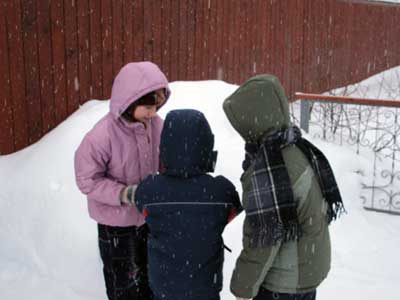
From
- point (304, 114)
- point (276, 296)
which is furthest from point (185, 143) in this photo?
point (304, 114)

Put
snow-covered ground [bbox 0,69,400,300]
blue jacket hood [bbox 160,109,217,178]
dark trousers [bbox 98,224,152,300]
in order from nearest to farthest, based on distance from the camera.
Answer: blue jacket hood [bbox 160,109,217,178] < dark trousers [bbox 98,224,152,300] < snow-covered ground [bbox 0,69,400,300]

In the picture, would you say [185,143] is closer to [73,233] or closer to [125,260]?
[125,260]

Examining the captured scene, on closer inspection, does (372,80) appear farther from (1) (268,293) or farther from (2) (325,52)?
(1) (268,293)

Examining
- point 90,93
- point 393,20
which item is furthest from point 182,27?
point 393,20

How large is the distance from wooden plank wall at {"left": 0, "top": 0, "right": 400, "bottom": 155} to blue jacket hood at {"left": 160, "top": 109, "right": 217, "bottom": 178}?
10.5 feet

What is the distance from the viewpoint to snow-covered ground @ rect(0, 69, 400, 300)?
11.6 feet

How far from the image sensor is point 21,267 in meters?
3.77

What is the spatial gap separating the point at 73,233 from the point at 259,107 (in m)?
2.25

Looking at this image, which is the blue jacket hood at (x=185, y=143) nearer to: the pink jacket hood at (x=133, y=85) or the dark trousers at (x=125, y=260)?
the pink jacket hood at (x=133, y=85)

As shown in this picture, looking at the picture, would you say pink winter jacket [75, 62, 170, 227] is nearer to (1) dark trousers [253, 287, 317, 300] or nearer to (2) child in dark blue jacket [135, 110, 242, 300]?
(2) child in dark blue jacket [135, 110, 242, 300]

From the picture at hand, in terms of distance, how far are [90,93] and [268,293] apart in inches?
152

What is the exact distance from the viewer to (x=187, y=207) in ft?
6.70

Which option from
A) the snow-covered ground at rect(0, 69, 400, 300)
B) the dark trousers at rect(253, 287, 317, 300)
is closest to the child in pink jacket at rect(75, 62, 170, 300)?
the dark trousers at rect(253, 287, 317, 300)

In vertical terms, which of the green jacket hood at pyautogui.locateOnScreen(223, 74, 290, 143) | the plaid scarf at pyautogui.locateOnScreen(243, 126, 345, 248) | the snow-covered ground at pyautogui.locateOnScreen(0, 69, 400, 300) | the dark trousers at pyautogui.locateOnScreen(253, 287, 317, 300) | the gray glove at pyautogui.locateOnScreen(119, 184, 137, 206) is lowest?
the snow-covered ground at pyautogui.locateOnScreen(0, 69, 400, 300)
